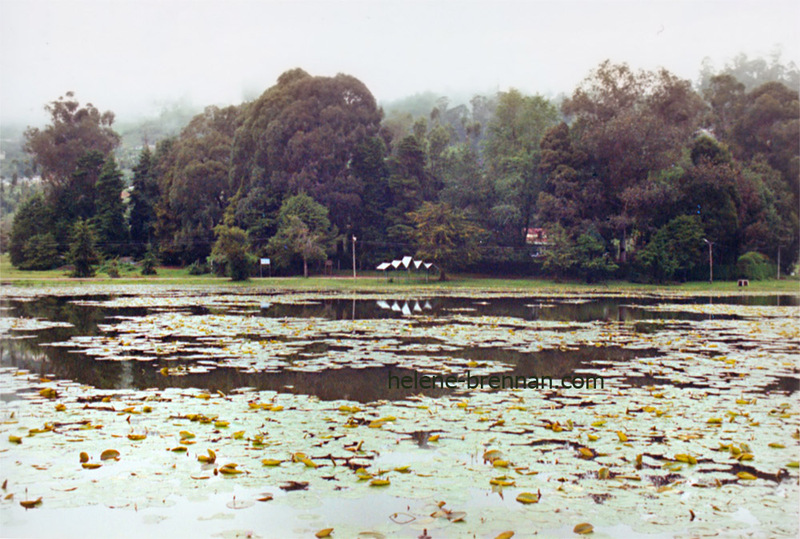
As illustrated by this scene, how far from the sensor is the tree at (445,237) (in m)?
44.9

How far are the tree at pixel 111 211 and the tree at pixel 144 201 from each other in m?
1.67

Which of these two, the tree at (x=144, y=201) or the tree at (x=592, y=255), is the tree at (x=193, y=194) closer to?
the tree at (x=144, y=201)

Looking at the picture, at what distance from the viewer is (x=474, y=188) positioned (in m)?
50.5

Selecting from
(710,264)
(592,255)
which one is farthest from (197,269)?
(710,264)

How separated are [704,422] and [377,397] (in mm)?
3799

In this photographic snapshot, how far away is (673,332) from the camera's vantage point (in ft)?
55.2

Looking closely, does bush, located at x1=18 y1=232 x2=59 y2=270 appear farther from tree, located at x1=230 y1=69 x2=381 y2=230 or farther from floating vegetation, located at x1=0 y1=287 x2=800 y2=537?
floating vegetation, located at x1=0 y1=287 x2=800 y2=537

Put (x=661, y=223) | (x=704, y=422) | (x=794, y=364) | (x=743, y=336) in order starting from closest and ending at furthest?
(x=704, y=422) < (x=794, y=364) < (x=743, y=336) < (x=661, y=223)

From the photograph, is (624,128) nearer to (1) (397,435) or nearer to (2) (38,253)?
(1) (397,435)

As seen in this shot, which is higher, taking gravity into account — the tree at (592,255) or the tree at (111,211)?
the tree at (111,211)

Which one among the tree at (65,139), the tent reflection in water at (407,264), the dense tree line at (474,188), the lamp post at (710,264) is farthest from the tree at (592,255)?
the tree at (65,139)

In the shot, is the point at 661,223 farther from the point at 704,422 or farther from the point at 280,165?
the point at 704,422

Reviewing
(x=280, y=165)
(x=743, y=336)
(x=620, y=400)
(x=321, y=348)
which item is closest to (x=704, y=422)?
(x=620, y=400)

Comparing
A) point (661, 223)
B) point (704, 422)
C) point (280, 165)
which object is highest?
point (280, 165)
